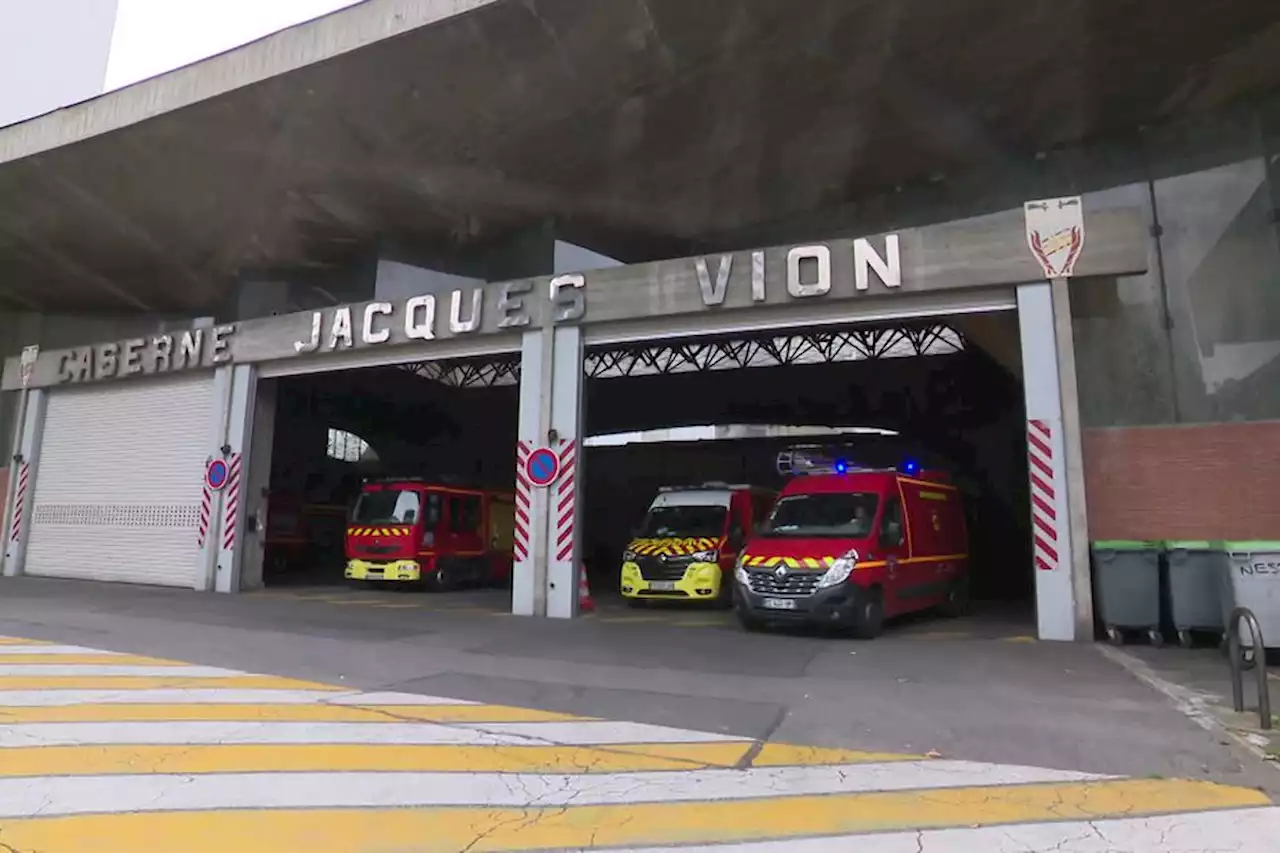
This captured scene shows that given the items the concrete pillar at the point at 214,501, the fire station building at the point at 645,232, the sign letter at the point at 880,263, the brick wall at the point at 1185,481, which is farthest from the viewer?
the concrete pillar at the point at 214,501

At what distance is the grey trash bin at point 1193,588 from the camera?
31.7 feet

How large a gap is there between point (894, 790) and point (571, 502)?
29.4 feet

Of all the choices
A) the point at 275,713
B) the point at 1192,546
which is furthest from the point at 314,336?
the point at 1192,546

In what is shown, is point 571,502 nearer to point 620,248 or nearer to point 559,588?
point 559,588

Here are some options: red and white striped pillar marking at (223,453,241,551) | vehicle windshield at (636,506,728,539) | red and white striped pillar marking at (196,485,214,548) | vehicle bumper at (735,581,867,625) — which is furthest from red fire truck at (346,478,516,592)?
vehicle bumper at (735,581,867,625)

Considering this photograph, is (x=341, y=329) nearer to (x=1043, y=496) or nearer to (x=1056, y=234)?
(x=1056, y=234)

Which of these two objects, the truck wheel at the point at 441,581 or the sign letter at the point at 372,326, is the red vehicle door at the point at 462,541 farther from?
the sign letter at the point at 372,326

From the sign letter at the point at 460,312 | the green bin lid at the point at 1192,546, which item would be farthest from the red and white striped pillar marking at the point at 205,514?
the green bin lid at the point at 1192,546

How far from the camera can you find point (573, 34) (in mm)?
12438

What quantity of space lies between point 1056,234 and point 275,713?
1082 cm

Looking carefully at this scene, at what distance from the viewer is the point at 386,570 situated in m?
17.8

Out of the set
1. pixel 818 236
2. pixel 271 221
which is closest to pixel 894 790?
pixel 818 236

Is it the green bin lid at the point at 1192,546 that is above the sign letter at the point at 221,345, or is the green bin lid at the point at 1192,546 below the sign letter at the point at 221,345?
below

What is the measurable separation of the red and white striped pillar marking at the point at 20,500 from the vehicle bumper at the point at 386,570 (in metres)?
9.32
